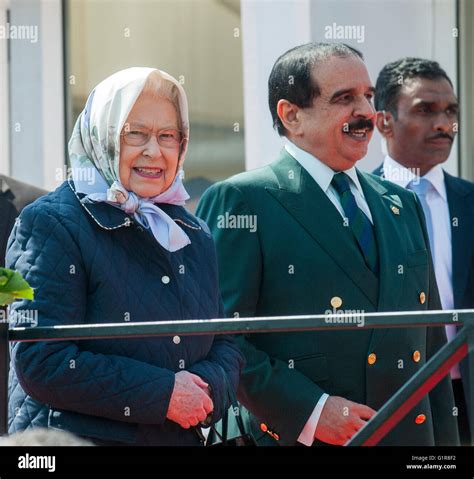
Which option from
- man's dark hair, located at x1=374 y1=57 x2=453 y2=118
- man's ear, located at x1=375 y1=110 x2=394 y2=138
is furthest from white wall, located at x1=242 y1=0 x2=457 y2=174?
man's ear, located at x1=375 y1=110 x2=394 y2=138

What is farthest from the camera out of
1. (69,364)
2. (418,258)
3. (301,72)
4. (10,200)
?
(10,200)

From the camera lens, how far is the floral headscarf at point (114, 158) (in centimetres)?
353

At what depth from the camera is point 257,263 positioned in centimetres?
393

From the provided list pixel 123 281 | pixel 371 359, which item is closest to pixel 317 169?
pixel 371 359

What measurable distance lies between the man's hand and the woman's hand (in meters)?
0.58

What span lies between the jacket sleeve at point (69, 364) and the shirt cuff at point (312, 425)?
67 cm

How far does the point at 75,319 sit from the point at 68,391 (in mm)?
185

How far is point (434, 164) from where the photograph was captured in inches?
209

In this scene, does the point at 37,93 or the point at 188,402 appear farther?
the point at 37,93

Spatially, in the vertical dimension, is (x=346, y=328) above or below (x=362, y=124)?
below

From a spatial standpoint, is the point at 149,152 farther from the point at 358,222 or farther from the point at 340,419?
the point at 340,419

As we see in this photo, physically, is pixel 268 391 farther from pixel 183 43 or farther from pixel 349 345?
pixel 183 43

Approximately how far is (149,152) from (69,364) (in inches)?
28.3

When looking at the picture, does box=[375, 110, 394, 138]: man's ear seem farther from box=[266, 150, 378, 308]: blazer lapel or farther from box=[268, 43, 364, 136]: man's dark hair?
box=[266, 150, 378, 308]: blazer lapel
